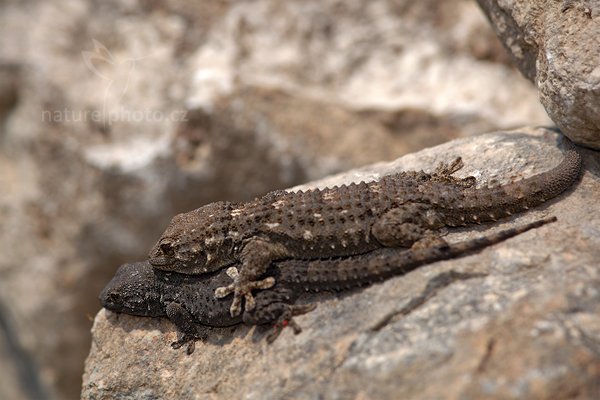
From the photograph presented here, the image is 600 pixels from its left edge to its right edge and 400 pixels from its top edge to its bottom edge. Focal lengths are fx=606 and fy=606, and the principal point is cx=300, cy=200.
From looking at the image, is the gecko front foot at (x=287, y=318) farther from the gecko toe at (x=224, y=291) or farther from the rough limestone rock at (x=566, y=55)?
the rough limestone rock at (x=566, y=55)

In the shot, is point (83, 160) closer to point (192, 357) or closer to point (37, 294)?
point (37, 294)

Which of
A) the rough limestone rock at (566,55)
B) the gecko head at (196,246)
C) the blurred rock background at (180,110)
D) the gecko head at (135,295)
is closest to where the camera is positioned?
the rough limestone rock at (566,55)

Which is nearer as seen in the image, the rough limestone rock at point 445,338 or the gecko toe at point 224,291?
the rough limestone rock at point 445,338

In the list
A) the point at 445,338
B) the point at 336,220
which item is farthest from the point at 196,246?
the point at 445,338

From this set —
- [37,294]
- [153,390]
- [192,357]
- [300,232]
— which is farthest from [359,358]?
[37,294]

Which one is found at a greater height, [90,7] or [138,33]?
[90,7]

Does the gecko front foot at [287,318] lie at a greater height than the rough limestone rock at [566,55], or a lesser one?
lesser

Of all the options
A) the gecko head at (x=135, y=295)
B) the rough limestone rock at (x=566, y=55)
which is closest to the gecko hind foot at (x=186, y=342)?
the gecko head at (x=135, y=295)

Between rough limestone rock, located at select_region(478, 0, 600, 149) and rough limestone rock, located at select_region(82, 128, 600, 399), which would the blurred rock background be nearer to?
rough limestone rock, located at select_region(82, 128, 600, 399)
